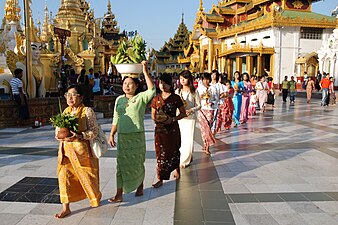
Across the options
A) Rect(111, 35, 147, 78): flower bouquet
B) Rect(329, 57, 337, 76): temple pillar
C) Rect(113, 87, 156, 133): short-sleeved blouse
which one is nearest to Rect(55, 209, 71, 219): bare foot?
Rect(113, 87, 156, 133): short-sleeved blouse

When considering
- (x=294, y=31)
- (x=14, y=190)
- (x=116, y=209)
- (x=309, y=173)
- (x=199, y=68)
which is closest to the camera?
(x=116, y=209)

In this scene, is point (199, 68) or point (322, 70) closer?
point (322, 70)

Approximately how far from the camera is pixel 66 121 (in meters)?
3.54

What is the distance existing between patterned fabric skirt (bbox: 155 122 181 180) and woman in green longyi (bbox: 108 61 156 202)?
59 cm

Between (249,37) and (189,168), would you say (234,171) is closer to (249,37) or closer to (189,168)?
(189,168)

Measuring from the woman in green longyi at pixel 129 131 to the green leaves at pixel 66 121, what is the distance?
66 cm

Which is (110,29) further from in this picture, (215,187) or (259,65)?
(215,187)

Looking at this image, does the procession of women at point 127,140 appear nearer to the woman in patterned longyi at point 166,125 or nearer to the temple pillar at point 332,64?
the woman in patterned longyi at point 166,125

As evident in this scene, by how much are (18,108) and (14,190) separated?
597 centimetres

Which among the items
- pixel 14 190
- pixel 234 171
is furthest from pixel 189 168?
pixel 14 190

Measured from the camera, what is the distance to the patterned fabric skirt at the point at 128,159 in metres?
4.13

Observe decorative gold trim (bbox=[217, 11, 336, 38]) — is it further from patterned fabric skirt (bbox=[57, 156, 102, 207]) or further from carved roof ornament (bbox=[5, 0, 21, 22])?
patterned fabric skirt (bbox=[57, 156, 102, 207])

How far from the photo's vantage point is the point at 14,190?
4.62 metres

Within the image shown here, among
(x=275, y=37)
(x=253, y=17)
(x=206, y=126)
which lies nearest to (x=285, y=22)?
(x=275, y=37)
